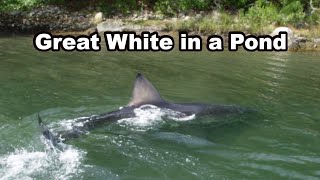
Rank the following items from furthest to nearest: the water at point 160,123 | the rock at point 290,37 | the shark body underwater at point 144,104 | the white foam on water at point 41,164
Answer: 1. the rock at point 290,37
2. the shark body underwater at point 144,104
3. the water at point 160,123
4. the white foam on water at point 41,164

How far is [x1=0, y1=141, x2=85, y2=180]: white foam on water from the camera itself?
7.61m

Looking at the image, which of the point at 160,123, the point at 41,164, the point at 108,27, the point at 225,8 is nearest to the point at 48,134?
the point at 41,164

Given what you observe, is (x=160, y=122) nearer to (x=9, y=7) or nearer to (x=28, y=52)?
(x=28, y=52)

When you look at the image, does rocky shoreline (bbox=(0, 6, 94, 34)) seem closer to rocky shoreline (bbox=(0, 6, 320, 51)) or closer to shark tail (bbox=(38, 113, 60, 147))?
rocky shoreline (bbox=(0, 6, 320, 51))

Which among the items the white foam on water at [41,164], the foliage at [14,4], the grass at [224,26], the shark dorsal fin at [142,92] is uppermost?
the foliage at [14,4]

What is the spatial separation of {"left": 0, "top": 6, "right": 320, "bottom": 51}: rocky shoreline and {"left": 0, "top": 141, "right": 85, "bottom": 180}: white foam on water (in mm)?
17946

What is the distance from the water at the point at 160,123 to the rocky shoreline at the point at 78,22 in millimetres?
7404

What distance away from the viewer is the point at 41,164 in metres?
7.98

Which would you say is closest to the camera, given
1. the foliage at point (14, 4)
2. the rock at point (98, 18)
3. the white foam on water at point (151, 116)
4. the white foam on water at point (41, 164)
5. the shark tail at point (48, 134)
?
the white foam on water at point (41, 164)

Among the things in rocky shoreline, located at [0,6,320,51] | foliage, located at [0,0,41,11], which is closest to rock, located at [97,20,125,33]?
rocky shoreline, located at [0,6,320,51]

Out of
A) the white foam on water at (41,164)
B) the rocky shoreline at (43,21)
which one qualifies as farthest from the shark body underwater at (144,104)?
the rocky shoreline at (43,21)

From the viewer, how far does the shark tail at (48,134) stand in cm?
786

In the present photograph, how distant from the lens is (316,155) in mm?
9359

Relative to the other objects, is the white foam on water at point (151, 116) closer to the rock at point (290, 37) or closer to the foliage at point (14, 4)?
the rock at point (290, 37)
